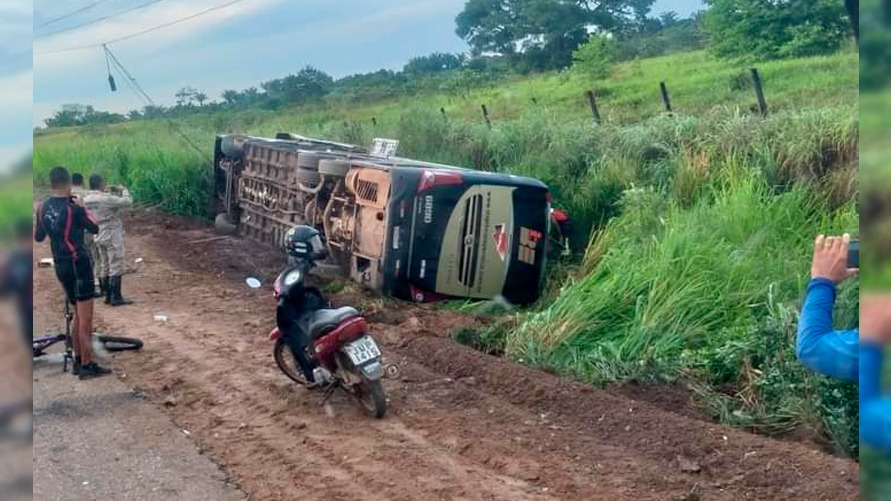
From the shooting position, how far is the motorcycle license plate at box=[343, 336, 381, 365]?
732cm

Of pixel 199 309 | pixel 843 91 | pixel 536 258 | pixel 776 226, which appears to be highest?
pixel 843 91

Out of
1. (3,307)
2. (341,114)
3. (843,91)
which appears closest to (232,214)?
(341,114)

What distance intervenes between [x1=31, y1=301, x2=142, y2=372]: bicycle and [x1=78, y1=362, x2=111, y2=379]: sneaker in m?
0.23

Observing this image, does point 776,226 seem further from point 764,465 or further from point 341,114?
point 341,114

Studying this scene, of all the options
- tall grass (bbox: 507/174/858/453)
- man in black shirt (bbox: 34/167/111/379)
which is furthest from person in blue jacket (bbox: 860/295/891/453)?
man in black shirt (bbox: 34/167/111/379)

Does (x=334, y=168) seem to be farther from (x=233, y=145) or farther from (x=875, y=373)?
(x=875, y=373)

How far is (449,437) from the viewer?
6.82 m

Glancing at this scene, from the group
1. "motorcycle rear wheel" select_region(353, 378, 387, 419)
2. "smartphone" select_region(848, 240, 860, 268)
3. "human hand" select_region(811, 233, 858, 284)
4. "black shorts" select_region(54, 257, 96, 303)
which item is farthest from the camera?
"black shorts" select_region(54, 257, 96, 303)

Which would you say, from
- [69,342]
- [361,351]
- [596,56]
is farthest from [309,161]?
[596,56]

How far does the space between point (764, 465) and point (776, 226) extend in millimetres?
3818

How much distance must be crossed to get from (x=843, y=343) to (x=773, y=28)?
1403 centimetres

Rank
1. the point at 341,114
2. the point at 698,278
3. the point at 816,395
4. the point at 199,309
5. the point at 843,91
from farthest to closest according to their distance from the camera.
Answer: the point at 341,114 → the point at 843,91 → the point at 199,309 → the point at 698,278 → the point at 816,395

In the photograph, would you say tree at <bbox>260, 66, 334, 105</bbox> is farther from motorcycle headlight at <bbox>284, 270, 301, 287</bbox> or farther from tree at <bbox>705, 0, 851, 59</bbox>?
motorcycle headlight at <bbox>284, 270, 301, 287</bbox>

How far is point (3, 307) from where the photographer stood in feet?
8.98
